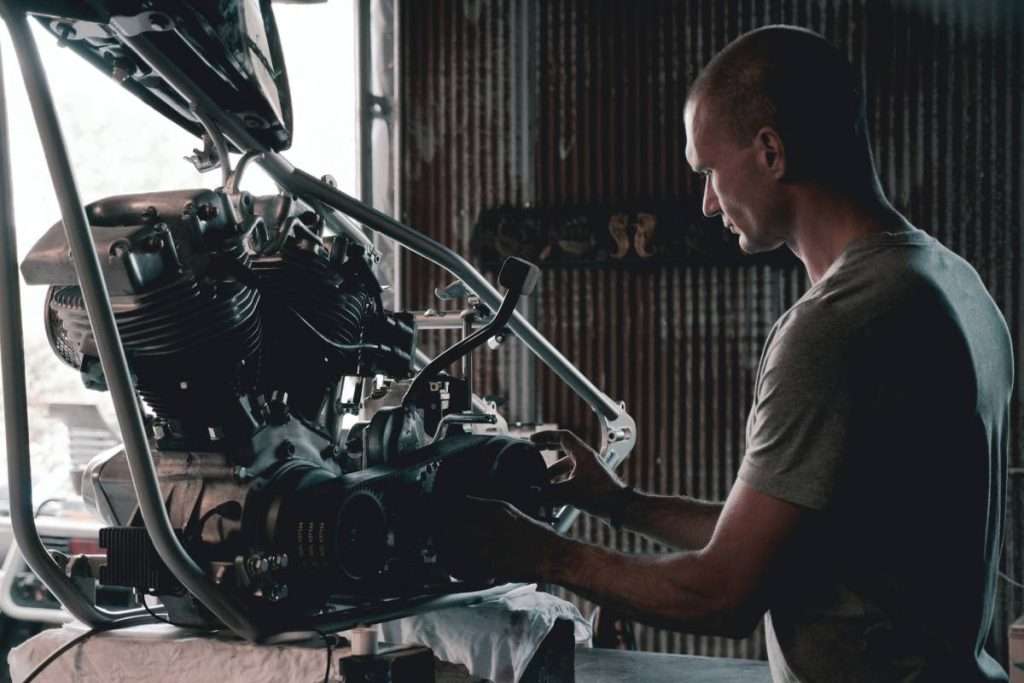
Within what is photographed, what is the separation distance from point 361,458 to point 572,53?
12.3 feet

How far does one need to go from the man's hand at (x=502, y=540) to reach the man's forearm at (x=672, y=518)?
0.38 meters

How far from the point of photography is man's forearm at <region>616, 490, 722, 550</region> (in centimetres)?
206

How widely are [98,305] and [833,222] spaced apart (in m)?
1.03

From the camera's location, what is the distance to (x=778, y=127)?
1.60 meters

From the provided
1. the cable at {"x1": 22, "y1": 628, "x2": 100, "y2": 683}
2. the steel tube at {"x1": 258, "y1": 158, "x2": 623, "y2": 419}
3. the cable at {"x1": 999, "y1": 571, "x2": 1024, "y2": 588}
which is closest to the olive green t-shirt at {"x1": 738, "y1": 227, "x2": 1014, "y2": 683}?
the steel tube at {"x1": 258, "y1": 158, "x2": 623, "y2": 419}

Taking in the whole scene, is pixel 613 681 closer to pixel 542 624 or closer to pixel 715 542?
pixel 542 624

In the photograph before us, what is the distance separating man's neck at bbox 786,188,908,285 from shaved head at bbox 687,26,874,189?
28 millimetres

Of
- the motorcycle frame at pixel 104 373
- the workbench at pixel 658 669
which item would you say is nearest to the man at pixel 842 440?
the motorcycle frame at pixel 104 373

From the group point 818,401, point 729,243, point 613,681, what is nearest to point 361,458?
point 613,681

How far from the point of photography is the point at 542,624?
2.36 meters

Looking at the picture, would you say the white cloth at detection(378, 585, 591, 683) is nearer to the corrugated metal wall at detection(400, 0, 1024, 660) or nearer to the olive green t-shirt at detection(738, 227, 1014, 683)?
the olive green t-shirt at detection(738, 227, 1014, 683)

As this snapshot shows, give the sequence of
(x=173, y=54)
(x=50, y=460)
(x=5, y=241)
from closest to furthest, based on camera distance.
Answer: (x=5, y=241) < (x=173, y=54) < (x=50, y=460)

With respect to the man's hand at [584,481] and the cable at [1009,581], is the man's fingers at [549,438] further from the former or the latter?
the cable at [1009,581]

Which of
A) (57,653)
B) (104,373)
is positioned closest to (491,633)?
(57,653)
